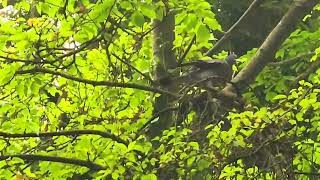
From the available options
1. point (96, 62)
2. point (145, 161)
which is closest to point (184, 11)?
point (145, 161)

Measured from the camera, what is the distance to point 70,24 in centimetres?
481

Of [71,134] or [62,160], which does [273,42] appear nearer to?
[71,134]

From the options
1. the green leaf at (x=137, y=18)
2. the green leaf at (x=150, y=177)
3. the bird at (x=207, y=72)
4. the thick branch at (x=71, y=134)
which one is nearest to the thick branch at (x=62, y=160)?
the thick branch at (x=71, y=134)

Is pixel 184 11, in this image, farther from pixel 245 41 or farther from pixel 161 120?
pixel 245 41

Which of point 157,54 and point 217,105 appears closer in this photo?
point 217,105

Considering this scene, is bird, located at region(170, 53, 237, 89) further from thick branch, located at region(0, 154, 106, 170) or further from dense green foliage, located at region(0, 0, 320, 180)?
thick branch, located at region(0, 154, 106, 170)

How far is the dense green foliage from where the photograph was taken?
4.35m

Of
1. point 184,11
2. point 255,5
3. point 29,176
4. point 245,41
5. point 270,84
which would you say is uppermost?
point 245,41

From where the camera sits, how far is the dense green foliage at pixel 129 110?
435 cm

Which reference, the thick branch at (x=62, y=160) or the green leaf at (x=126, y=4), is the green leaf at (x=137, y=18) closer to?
the green leaf at (x=126, y=4)

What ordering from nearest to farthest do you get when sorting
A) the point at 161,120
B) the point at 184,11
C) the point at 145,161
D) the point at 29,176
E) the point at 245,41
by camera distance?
1. the point at 184,11
2. the point at 145,161
3. the point at 29,176
4. the point at 161,120
5. the point at 245,41

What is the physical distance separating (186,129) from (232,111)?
612mm

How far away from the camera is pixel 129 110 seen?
6.07 meters

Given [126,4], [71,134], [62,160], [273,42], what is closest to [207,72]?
[273,42]
